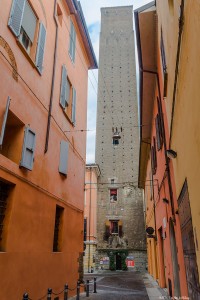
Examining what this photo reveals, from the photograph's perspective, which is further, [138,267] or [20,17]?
[138,267]

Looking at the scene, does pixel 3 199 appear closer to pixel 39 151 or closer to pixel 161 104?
pixel 39 151

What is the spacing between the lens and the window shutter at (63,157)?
9.25 meters

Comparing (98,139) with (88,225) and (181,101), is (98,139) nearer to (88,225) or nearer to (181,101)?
(88,225)

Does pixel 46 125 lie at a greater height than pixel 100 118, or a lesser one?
lesser

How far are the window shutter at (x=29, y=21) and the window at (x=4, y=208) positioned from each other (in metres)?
4.49

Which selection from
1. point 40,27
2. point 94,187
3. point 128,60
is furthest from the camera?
point 128,60

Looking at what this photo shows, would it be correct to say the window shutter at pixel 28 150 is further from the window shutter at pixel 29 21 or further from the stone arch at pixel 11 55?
the window shutter at pixel 29 21

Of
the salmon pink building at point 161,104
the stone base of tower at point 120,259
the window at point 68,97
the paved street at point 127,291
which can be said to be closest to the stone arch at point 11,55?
the window at point 68,97

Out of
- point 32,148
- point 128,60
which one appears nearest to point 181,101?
point 32,148

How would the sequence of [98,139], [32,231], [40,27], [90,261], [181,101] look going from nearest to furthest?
[181,101] → [32,231] → [40,27] → [90,261] → [98,139]

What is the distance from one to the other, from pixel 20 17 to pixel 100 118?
30833mm

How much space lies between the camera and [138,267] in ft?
93.0

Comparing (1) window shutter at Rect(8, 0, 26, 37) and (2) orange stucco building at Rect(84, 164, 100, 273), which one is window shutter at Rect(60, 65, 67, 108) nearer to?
(1) window shutter at Rect(8, 0, 26, 37)

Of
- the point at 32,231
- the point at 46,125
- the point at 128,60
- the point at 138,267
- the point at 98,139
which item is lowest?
the point at 138,267
